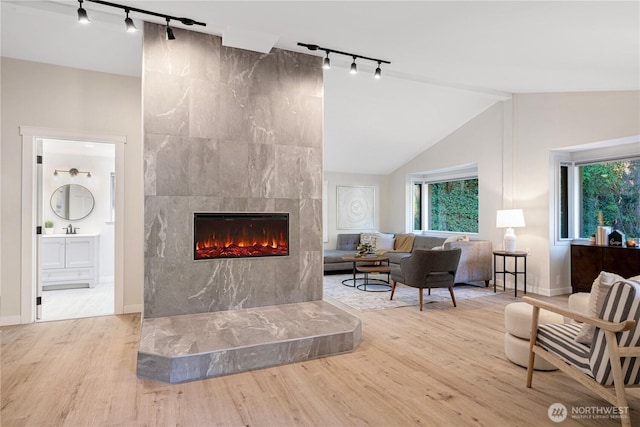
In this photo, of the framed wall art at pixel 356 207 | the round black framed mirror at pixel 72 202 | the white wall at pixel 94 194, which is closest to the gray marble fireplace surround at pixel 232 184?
the white wall at pixel 94 194

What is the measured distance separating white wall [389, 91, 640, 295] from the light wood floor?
8.80ft

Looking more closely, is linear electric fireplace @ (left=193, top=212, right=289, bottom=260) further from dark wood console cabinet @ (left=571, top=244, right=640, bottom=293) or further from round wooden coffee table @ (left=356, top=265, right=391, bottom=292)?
dark wood console cabinet @ (left=571, top=244, right=640, bottom=293)

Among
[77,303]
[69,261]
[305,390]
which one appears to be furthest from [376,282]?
[69,261]

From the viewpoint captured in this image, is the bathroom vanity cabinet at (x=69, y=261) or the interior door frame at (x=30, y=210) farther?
the bathroom vanity cabinet at (x=69, y=261)

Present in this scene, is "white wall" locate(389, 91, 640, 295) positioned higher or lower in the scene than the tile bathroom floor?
higher

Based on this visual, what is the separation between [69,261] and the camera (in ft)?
18.7

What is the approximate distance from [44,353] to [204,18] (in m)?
3.26

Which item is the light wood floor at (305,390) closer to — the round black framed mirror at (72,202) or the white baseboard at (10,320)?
the white baseboard at (10,320)

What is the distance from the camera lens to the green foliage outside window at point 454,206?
23.7 ft

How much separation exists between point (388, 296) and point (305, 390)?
296 cm

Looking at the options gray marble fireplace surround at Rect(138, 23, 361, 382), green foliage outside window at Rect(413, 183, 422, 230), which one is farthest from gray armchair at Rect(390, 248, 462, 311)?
green foliage outside window at Rect(413, 183, 422, 230)

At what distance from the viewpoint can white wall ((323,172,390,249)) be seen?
26.4ft

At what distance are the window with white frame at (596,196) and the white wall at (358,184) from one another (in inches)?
139

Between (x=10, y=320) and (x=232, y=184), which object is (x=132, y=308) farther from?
(x=232, y=184)
